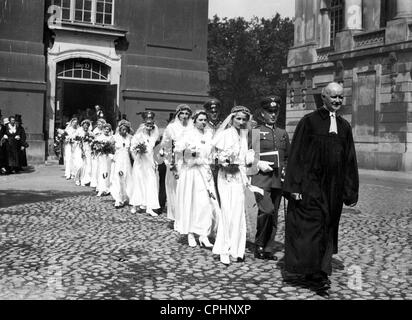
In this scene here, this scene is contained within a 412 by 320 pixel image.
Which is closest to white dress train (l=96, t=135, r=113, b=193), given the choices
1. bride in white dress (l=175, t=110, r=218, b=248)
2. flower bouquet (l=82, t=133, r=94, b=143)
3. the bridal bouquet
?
the bridal bouquet

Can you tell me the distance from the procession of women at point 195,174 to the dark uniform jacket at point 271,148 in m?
0.18

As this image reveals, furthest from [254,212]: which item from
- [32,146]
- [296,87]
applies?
[296,87]

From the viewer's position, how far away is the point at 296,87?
3341 centimetres

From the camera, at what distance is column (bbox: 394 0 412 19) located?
2433 centimetres

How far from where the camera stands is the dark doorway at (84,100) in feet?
74.4

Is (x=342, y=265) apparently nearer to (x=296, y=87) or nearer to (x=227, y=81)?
(x=296, y=87)

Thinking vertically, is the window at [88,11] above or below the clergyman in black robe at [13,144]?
above

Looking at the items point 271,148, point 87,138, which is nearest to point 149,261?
point 271,148

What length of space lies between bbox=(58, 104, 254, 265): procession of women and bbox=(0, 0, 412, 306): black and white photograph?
2 centimetres

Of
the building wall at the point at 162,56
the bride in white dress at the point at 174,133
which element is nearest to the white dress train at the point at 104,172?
the bride in white dress at the point at 174,133

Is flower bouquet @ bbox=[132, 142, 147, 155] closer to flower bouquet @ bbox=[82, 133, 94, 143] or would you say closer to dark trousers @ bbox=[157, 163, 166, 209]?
dark trousers @ bbox=[157, 163, 166, 209]

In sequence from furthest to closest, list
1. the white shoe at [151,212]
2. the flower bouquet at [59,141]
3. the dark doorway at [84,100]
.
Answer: the dark doorway at [84,100] < the flower bouquet at [59,141] < the white shoe at [151,212]

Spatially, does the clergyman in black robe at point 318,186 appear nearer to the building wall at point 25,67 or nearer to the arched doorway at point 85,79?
the arched doorway at point 85,79
